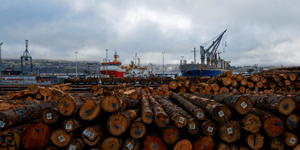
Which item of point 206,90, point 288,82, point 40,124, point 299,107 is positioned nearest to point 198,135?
point 299,107

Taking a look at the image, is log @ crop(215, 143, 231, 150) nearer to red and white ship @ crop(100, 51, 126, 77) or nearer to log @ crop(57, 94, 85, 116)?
log @ crop(57, 94, 85, 116)

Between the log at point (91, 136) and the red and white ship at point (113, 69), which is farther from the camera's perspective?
the red and white ship at point (113, 69)

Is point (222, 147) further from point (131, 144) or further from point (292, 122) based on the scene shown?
point (131, 144)

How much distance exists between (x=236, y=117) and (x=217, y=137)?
76 centimetres

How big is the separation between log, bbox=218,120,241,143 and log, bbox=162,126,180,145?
111cm

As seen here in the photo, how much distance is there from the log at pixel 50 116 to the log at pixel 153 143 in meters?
2.37

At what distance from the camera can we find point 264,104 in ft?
14.7

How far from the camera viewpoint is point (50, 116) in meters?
3.85

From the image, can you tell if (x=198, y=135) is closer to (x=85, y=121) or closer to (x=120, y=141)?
(x=120, y=141)

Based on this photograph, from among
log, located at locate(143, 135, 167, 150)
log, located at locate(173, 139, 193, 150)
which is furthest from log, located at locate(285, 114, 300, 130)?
log, located at locate(143, 135, 167, 150)

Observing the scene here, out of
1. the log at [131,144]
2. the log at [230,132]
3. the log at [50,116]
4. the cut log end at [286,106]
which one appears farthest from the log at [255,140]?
the log at [50,116]

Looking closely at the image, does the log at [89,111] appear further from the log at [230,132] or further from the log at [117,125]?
the log at [230,132]

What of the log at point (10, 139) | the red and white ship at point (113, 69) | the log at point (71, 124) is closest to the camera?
the log at point (10, 139)

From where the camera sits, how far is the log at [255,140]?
382 cm
